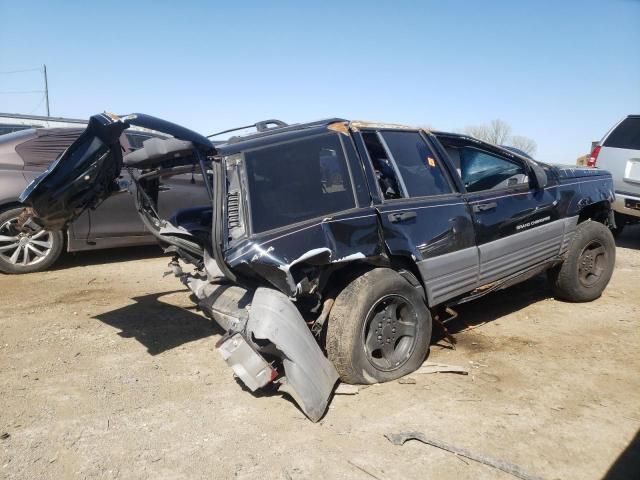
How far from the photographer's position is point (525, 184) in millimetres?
4707

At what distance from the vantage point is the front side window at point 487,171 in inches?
186

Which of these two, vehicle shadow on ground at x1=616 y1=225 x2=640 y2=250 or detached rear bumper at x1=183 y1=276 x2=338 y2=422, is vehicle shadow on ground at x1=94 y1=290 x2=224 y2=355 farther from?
vehicle shadow on ground at x1=616 y1=225 x2=640 y2=250

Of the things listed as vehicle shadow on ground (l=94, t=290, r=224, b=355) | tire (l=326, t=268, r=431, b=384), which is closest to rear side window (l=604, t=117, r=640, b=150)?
tire (l=326, t=268, r=431, b=384)

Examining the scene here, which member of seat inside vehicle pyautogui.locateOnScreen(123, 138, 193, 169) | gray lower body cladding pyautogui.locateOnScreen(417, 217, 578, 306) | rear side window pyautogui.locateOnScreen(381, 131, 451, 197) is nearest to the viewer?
seat inside vehicle pyautogui.locateOnScreen(123, 138, 193, 169)

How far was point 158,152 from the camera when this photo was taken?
11.2 ft

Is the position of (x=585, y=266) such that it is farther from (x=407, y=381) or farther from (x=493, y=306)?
(x=407, y=381)

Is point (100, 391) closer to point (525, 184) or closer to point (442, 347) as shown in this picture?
point (442, 347)

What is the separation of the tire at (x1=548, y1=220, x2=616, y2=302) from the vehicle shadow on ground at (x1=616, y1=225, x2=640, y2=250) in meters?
3.97

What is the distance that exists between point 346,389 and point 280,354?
56 centimetres

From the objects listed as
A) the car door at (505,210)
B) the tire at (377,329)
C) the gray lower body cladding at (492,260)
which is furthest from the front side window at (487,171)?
the tire at (377,329)

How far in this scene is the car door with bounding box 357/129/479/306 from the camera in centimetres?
374

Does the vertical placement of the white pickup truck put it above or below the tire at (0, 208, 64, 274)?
above

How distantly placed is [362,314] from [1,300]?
398 centimetres

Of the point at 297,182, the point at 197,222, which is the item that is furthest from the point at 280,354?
the point at 197,222
